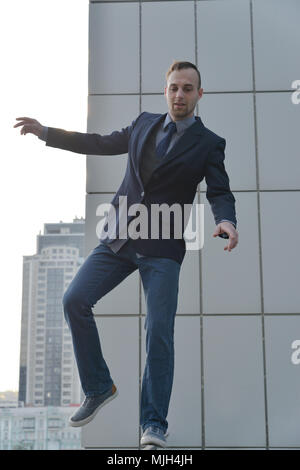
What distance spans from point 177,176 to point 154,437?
5.09 ft

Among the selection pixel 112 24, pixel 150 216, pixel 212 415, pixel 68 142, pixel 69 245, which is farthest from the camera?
pixel 69 245

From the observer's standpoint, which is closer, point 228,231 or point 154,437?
point 154,437

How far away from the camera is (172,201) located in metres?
3.87

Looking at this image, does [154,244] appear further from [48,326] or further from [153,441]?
[48,326]

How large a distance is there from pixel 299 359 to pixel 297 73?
2.41 m

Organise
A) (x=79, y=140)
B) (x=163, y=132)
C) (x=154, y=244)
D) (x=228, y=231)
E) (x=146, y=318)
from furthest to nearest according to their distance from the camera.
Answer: (x=79, y=140), (x=163, y=132), (x=154, y=244), (x=146, y=318), (x=228, y=231)

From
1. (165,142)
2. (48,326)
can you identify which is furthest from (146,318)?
(48,326)

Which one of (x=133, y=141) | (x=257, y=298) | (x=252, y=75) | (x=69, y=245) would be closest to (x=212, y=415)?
(x=257, y=298)

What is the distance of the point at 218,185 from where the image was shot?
3885 millimetres

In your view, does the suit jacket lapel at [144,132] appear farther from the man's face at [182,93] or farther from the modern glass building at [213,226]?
the modern glass building at [213,226]

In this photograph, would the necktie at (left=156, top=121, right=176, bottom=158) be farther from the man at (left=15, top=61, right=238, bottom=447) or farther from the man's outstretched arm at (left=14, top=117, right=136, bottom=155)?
the man's outstretched arm at (left=14, top=117, right=136, bottom=155)

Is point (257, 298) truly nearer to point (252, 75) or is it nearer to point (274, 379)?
point (274, 379)

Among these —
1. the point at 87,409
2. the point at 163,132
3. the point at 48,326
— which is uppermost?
the point at 48,326

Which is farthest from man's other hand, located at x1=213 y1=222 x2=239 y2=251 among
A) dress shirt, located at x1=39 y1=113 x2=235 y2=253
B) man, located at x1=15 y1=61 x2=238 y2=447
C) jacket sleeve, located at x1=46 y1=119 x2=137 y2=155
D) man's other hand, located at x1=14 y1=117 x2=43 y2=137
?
man's other hand, located at x1=14 y1=117 x2=43 y2=137
